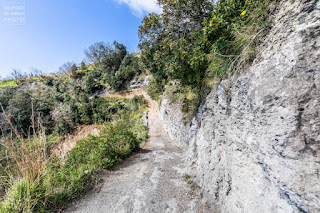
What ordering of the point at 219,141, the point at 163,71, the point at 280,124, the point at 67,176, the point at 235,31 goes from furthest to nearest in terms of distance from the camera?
the point at 163,71, the point at 67,176, the point at 219,141, the point at 235,31, the point at 280,124

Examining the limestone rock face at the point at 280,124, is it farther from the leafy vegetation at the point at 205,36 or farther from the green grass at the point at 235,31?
the leafy vegetation at the point at 205,36

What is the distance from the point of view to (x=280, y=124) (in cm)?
126

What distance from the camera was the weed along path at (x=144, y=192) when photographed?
109 inches

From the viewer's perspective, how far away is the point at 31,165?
8.66 ft

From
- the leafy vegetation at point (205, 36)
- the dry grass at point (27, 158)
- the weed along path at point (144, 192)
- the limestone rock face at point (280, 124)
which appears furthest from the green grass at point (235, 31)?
the dry grass at point (27, 158)

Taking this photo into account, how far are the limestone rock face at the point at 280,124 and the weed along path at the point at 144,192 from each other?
43.8 inches

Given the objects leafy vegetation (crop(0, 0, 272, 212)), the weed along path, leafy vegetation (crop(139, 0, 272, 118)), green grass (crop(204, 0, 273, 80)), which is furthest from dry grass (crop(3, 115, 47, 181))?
green grass (crop(204, 0, 273, 80))

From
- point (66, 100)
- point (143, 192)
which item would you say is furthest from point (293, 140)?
point (66, 100)

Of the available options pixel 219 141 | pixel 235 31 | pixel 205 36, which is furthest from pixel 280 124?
pixel 205 36

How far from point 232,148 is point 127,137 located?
4.41 meters

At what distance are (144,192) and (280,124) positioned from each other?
3.28 meters

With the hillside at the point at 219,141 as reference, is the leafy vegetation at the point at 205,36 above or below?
above

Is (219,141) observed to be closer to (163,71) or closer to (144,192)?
(144,192)

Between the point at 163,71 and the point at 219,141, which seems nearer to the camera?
the point at 219,141
